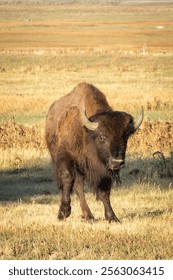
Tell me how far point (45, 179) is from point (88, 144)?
20.6 ft

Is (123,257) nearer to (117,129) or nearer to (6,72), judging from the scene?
(117,129)

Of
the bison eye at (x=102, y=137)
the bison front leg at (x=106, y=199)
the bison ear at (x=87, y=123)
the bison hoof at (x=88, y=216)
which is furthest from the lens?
the bison hoof at (x=88, y=216)

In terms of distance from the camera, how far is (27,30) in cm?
9256

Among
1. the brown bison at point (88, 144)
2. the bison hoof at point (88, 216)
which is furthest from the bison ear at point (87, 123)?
the bison hoof at point (88, 216)

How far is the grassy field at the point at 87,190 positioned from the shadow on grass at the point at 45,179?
2 cm

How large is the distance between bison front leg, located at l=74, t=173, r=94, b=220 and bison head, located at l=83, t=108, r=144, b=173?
108 cm

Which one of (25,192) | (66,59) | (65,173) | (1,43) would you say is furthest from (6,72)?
(65,173)

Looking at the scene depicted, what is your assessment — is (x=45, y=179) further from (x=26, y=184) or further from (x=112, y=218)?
(x=112, y=218)

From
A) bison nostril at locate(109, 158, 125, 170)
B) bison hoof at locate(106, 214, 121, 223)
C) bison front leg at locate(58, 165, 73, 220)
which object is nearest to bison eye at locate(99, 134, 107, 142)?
bison nostril at locate(109, 158, 125, 170)

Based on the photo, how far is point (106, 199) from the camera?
13.5 metres

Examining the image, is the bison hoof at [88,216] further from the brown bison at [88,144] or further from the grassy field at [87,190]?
the grassy field at [87,190]

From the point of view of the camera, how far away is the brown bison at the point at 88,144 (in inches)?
489

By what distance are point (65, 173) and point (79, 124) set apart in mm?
776

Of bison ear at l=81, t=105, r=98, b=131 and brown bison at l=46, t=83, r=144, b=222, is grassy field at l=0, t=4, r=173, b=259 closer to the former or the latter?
brown bison at l=46, t=83, r=144, b=222
